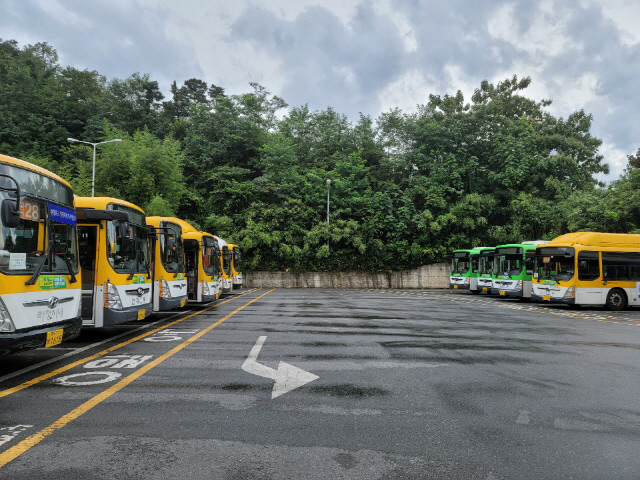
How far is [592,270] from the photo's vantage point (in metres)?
20.1

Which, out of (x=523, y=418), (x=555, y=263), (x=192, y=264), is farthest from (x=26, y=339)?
(x=555, y=263)

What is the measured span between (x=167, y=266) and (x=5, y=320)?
8.41 m

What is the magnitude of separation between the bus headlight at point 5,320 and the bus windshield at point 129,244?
408 cm

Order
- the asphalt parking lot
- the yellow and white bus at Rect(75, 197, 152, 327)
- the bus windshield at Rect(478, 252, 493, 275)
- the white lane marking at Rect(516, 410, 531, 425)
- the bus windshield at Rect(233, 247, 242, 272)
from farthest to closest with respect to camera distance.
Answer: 1. the bus windshield at Rect(233, 247, 242, 272)
2. the bus windshield at Rect(478, 252, 493, 275)
3. the yellow and white bus at Rect(75, 197, 152, 327)
4. the white lane marking at Rect(516, 410, 531, 425)
5. the asphalt parking lot

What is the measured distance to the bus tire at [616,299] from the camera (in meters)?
20.6

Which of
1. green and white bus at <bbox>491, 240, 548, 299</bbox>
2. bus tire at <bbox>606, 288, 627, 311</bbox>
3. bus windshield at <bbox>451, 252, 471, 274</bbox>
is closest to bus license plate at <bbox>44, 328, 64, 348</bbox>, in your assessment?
bus tire at <bbox>606, 288, 627, 311</bbox>

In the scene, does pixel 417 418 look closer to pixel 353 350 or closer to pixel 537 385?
pixel 537 385

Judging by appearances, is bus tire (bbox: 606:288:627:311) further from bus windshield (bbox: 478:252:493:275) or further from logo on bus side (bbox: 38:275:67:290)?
logo on bus side (bbox: 38:275:67:290)

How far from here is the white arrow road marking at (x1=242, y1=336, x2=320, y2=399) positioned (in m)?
6.17

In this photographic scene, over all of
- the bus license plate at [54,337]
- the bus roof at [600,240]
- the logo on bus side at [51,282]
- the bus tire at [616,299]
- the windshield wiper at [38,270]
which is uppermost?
the bus roof at [600,240]

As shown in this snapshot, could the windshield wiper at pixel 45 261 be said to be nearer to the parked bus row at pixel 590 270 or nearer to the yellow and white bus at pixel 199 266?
the yellow and white bus at pixel 199 266

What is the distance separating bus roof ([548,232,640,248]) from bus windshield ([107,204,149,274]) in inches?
692

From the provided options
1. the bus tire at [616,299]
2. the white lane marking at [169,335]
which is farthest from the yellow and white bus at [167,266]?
the bus tire at [616,299]

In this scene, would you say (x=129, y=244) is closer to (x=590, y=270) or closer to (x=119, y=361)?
(x=119, y=361)
